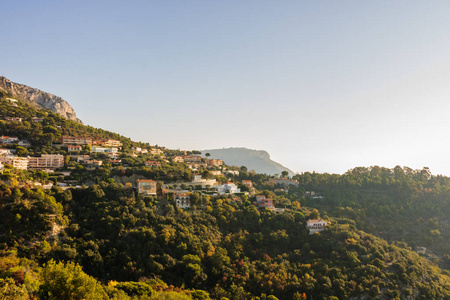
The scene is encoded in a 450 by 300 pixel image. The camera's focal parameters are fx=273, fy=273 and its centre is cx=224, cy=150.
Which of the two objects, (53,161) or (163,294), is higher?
(53,161)

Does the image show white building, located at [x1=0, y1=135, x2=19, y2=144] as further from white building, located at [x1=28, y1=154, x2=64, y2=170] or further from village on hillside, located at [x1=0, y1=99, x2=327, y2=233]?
white building, located at [x1=28, y1=154, x2=64, y2=170]

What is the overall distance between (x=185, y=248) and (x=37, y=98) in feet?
295

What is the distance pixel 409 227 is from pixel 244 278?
115 ft

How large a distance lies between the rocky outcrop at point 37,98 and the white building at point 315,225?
3380 inches

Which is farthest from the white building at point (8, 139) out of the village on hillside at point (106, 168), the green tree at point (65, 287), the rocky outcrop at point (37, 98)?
the green tree at point (65, 287)

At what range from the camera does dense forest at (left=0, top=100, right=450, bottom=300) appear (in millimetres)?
25062

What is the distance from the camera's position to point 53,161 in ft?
149

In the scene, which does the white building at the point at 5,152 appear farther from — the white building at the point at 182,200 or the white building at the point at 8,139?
the white building at the point at 182,200

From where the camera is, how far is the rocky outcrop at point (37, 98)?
81562 millimetres

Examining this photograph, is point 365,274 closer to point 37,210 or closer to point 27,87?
point 37,210

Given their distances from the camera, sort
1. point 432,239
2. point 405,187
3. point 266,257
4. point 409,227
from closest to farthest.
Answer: point 266,257, point 432,239, point 409,227, point 405,187

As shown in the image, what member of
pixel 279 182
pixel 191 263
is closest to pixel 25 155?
pixel 191 263

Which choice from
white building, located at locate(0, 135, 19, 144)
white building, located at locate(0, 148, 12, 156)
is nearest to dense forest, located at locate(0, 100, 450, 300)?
white building, located at locate(0, 148, 12, 156)

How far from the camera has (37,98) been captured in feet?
302
